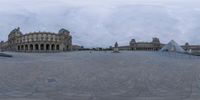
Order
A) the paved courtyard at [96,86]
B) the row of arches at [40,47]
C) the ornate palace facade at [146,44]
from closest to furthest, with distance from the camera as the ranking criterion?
the paved courtyard at [96,86], the row of arches at [40,47], the ornate palace facade at [146,44]

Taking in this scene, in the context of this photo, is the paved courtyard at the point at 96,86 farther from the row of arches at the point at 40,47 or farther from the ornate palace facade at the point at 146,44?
the ornate palace facade at the point at 146,44

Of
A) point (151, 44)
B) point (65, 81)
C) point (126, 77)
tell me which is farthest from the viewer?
point (151, 44)

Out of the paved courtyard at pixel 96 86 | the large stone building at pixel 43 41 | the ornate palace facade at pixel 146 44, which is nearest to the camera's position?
the paved courtyard at pixel 96 86

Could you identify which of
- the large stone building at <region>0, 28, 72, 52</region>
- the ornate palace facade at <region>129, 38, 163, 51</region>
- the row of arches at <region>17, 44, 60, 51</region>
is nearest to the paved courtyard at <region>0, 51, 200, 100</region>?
the large stone building at <region>0, 28, 72, 52</region>

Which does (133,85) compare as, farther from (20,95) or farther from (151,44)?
(151,44)

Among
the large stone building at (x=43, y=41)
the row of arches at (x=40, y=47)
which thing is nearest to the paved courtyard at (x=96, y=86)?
the large stone building at (x=43, y=41)

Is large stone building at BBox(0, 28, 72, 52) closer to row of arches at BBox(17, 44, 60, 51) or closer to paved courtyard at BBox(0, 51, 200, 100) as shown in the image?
row of arches at BBox(17, 44, 60, 51)

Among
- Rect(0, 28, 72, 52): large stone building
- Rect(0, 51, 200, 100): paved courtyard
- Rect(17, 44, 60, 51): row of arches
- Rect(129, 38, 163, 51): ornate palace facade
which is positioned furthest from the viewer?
Rect(129, 38, 163, 51): ornate palace facade

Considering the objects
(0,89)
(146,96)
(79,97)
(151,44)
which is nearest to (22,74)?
(0,89)

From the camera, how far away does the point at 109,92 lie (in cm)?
1453

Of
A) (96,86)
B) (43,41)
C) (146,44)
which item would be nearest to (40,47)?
(43,41)

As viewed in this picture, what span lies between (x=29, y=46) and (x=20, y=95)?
114 meters

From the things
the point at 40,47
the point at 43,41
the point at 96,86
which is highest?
the point at 43,41

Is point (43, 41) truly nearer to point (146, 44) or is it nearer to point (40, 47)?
point (40, 47)
